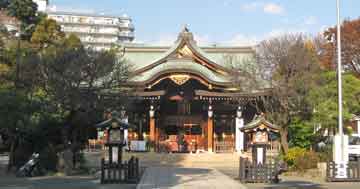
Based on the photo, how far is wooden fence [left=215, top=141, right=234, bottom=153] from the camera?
3725 cm

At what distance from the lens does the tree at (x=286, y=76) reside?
87.5 ft

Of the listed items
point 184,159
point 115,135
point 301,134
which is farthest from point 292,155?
point 115,135

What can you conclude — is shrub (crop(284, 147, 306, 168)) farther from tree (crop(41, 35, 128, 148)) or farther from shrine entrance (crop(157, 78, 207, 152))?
shrine entrance (crop(157, 78, 207, 152))

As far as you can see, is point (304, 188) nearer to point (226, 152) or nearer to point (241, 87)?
point (241, 87)

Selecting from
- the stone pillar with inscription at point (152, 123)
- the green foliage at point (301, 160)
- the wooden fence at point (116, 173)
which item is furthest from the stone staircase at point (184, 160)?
the wooden fence at point (116, 173)

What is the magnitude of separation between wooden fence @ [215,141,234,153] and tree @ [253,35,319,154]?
28.2 ft

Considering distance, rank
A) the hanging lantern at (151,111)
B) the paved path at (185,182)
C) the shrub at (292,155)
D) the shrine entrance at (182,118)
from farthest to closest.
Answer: the shrine entrance at (182,118)
the hanging lantern at (151,111)
the shrub at (292,155)
the paved path at (185,182)

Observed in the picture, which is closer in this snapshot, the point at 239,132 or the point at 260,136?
the point at 260,136

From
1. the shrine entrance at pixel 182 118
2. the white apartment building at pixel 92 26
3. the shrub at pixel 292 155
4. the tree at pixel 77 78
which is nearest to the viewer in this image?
the tree at pixel 77 78

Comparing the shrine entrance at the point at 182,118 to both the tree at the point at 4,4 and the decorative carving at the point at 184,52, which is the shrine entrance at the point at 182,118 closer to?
the decorative carving at the point at 184,52

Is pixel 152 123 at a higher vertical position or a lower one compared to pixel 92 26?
lower

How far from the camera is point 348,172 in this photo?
71.2ft

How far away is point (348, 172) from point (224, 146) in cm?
1641

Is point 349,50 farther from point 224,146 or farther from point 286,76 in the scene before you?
point 286,76
